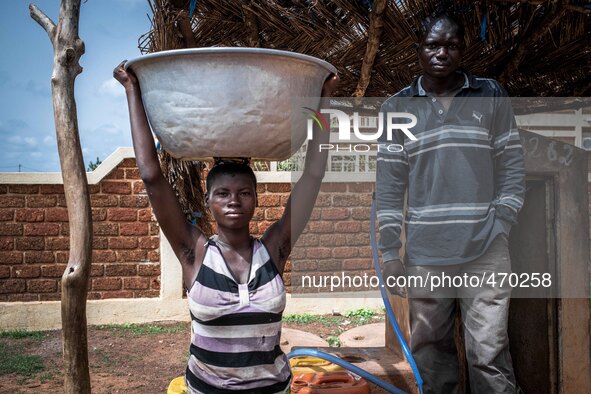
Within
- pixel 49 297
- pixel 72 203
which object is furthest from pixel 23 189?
Result: pixel 72 203

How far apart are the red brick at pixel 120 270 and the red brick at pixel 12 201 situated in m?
1.12

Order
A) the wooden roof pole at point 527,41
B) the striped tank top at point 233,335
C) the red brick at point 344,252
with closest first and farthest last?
1. the striped tank top at point 233,335
2. the wooden roof pole at point 527,41
3. the red brick at point 344,252

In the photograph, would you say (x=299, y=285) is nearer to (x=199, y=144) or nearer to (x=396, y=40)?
(x=396, y=40)

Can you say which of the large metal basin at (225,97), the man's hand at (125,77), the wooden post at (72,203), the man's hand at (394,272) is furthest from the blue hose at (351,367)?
the man's hand at (125,77)

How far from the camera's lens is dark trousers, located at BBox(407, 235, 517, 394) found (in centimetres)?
242

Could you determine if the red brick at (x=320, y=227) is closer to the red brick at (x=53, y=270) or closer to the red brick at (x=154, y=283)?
the red brick at (x=154, y=283)

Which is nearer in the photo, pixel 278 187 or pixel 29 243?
pixel 29 243

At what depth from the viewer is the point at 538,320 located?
3.40 m

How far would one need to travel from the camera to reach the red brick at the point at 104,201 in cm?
649

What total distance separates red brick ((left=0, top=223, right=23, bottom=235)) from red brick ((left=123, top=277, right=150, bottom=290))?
1.22 m

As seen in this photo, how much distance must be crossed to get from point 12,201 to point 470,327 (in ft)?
17.9

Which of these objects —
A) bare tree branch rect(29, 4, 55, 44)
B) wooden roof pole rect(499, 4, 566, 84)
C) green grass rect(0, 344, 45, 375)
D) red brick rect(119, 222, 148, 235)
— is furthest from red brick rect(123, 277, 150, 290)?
wooden roof pole rect(499, 4, 566, 84)

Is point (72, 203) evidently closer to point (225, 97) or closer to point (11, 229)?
point (225, 97)

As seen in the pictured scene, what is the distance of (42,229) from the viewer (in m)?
6.43
